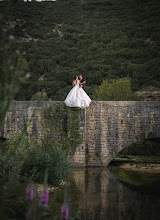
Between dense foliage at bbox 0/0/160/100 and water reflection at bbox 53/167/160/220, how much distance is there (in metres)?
18.3

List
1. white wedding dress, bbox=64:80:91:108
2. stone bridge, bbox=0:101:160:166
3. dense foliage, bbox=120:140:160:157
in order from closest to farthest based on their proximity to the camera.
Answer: white wedding dress, bbox=64:80:91:108
stone bridge, bbox=0:101:160:166
dense foliage, bbox=120:140:160:157

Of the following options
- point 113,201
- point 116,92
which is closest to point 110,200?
point 113,201

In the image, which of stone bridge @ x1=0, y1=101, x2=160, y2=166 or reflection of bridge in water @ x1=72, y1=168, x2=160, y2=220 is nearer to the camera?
reflection of bridge in water @ x1=72, y1=168, x2=160, y2=220

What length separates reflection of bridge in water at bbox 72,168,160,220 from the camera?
16.9 ft

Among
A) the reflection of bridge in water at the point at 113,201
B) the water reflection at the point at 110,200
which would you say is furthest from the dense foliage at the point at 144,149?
the reflection of bridge in water at the point at 113,201

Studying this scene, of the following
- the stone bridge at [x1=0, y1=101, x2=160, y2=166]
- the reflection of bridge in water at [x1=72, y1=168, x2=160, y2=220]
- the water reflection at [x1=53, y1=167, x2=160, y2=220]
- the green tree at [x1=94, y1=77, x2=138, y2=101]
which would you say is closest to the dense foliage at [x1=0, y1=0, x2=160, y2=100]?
the green tree at [x1=94, y1=77, x2=138, y2=101]

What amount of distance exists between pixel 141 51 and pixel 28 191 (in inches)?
1266

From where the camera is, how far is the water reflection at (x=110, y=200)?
205 inches

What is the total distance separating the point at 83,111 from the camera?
12.2 metres

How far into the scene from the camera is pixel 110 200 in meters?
6.33

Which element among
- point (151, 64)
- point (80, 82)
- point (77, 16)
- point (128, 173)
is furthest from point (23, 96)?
point (77, 16)

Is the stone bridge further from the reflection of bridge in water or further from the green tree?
the green tree

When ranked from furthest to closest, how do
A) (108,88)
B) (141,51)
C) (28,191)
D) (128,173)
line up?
(141,51), (108,88), (128,173), (28,191)

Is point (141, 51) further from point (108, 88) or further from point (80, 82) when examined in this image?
point (80, 82)
